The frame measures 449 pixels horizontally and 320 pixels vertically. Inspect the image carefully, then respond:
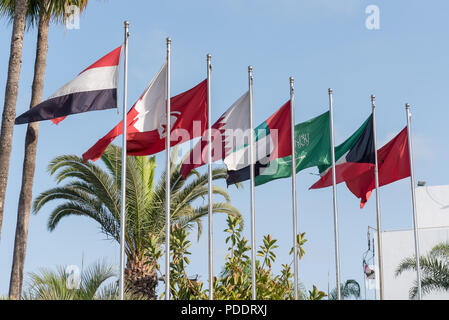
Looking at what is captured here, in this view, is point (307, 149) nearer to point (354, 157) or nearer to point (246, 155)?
point (354, 157)

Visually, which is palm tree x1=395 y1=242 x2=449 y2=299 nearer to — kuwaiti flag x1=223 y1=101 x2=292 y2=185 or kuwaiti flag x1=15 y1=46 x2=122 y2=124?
kuwaiti flag x1=223 y1=101 x2=292 y2=185

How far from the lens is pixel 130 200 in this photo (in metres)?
23.1

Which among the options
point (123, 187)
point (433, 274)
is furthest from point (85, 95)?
point (433, 274)

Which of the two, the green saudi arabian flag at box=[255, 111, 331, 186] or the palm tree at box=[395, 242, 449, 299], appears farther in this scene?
the palm tree at box=[395, 242, 449, 299]

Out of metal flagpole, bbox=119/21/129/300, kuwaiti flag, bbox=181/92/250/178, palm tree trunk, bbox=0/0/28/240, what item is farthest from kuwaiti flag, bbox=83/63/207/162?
palm tree trunk, bbox=0/0/28/240

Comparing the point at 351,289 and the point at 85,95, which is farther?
the point at 351,289

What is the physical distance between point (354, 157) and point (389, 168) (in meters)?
1.56

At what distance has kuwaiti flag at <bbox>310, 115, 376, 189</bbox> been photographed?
19672 millimetres

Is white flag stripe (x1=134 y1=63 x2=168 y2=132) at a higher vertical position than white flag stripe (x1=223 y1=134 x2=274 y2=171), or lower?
higher

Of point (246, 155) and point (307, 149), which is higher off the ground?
point (307, 149)

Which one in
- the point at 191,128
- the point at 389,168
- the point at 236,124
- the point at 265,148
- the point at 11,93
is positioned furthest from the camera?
the point at 389,168

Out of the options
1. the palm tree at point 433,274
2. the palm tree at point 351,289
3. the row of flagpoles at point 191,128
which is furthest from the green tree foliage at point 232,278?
the palm tree at point 351,289

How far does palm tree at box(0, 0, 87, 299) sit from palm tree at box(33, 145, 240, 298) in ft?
12.6
